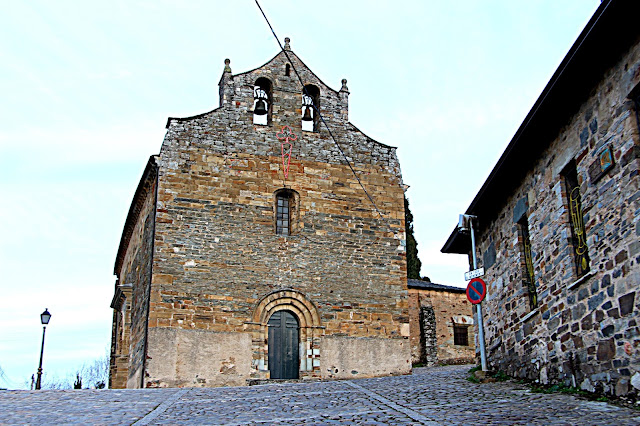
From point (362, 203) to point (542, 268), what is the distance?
924 centimetres

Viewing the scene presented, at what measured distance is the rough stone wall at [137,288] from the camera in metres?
18.7

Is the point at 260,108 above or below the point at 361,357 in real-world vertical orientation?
above

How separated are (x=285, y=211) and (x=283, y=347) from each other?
13.1 feet

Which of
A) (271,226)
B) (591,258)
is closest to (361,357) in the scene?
(271,226)

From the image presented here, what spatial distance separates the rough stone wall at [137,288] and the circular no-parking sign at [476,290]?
342 inches

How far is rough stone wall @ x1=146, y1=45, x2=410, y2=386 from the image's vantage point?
18281mm

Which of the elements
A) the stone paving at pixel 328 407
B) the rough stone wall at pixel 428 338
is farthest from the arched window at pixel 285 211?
the rough stone wall at pixel 428 338

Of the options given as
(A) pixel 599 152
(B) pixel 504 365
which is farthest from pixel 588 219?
(B) pixel 504 365

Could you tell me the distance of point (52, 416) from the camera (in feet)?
32.8

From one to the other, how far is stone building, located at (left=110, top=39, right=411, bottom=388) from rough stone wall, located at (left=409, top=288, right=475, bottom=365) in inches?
238

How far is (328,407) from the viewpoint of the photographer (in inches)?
409

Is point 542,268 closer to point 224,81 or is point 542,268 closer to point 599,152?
point 599,152

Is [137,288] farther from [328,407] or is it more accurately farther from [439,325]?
[328,407]

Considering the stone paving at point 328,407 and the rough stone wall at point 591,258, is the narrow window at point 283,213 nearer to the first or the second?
the stone paving at point 328,407
